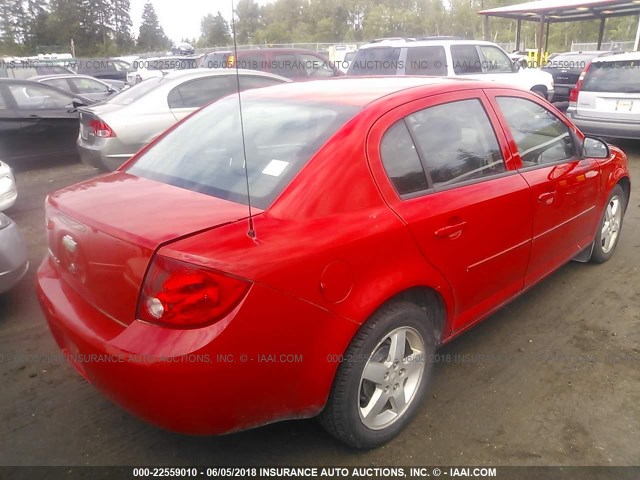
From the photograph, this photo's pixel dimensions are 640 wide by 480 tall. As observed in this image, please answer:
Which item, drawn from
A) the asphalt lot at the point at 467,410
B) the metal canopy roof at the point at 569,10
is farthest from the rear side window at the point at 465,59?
the metal canopy roof at the point at 569,10

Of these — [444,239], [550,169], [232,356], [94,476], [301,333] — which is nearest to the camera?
[232,356]

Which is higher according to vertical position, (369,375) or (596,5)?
(596,5)

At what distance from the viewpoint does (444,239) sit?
97.5 inches

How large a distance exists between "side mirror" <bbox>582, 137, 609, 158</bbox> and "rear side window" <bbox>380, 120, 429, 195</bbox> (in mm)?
1844

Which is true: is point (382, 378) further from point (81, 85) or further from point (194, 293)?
point (81, 85)

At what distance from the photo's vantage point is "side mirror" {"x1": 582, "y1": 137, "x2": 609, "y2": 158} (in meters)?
3.75

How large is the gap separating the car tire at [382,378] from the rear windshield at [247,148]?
0.73 metres

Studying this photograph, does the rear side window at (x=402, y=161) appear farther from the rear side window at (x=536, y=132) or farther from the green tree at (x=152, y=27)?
the green tree at (x=152, y=27)

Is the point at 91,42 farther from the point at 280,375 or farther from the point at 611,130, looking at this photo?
the point at 280,375

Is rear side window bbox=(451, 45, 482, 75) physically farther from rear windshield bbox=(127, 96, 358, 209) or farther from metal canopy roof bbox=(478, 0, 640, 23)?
metal canopy roof bbox=(478, 0, 640, 23)

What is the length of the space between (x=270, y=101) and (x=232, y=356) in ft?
5.11

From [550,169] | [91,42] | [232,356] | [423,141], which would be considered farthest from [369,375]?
[91,42]

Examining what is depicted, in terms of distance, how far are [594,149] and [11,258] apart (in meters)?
4.20

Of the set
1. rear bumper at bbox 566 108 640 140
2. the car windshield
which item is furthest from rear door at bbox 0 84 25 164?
rear bumper at bbox 566 108 640 140
